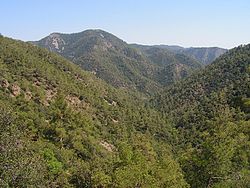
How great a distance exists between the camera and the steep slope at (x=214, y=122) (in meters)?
48.1

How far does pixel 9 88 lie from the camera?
75.7m

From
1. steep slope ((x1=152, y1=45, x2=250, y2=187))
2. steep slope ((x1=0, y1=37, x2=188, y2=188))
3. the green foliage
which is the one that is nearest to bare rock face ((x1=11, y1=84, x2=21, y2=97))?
steep slope ((x1=0, y1=37, x2=188, y2=188))

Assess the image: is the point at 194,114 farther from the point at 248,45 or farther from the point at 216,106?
the point at 248,45

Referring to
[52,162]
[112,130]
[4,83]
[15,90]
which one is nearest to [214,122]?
[112,130]

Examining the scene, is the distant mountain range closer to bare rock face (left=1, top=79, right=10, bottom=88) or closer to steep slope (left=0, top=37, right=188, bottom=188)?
steep slope (left=0, top=37, right=188, bottom=188)

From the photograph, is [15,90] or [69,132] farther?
[15,90]

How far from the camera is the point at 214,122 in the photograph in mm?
79250

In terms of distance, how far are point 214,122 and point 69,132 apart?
97.3ft

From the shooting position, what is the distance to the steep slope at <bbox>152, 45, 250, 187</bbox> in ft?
158

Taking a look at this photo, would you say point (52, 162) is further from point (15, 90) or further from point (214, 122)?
point (214, 122)

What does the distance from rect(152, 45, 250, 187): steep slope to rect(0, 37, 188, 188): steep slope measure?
12.9 ft

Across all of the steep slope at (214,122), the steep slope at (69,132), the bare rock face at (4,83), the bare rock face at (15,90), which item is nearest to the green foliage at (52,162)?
the steep slope at (69,132)

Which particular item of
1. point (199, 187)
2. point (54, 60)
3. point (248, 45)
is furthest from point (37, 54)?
point (248, 45)

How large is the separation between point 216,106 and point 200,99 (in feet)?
75.2
